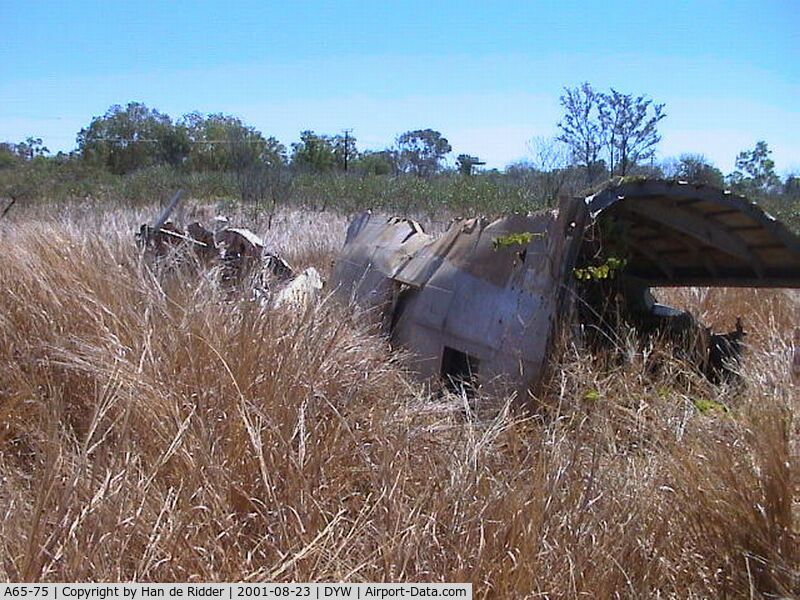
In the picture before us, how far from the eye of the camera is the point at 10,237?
6.57 metres

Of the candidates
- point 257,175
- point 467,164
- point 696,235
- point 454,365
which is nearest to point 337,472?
point 454,365

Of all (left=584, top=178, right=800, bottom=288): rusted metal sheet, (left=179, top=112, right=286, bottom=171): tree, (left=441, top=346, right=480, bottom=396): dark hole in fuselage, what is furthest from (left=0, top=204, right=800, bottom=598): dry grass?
(left=179, top=112, right=286, bottom=171): tree

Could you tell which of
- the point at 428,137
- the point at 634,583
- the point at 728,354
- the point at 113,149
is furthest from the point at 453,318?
the point at 428,137

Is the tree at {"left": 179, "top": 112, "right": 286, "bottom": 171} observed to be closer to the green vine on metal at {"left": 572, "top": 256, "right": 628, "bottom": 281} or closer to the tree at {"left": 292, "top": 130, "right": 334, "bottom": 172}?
the tree at {"left": 292, "top": 130, "right": 334, "bottom": 172}

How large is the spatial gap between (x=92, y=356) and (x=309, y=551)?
1.66 m

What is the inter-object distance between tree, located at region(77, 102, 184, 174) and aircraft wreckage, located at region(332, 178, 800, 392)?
37333 mm

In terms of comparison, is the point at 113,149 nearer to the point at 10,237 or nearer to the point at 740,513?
the point at 10,237

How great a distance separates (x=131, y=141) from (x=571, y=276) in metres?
40.3

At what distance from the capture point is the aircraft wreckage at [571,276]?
18.2 feet

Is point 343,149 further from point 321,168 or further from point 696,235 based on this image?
point 696,235

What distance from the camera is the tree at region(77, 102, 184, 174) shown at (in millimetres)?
41812

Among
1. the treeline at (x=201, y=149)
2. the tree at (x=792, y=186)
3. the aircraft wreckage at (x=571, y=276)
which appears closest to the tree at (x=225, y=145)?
the treeline at (x=201, y=149)

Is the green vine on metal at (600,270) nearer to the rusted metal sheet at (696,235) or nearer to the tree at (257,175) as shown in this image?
the rusted metal sheet at (696,235)

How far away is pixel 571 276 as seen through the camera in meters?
5.52
